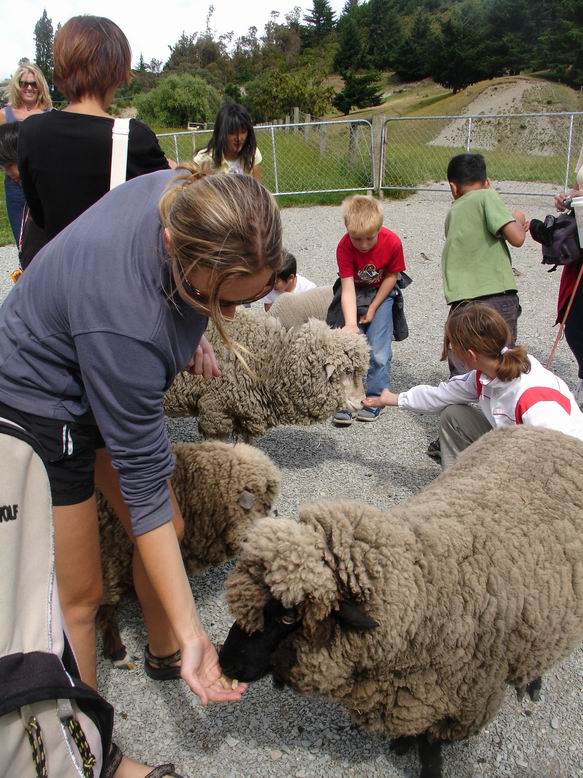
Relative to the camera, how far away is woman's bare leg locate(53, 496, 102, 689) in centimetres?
168

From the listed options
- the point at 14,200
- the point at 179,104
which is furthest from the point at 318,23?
the point at 14,200

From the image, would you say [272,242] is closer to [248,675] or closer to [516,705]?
[248,675]

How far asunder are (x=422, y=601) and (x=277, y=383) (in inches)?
81.1

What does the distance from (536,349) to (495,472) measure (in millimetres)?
3967

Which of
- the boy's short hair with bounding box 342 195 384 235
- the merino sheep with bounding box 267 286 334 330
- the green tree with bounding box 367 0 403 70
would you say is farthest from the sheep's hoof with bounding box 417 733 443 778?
the green tree with bounding box 367 0 403 70

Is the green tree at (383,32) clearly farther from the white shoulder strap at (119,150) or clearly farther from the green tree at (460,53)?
the white shoulder strap at (119,150)

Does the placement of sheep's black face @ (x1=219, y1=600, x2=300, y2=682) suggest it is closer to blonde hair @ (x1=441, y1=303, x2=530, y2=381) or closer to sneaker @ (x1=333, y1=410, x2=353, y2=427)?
blonde hair @ (x1=441, y1=303, x2=530, y2=381)

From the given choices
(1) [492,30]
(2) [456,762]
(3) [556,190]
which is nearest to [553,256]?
(2) [456,762]

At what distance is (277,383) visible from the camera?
12.1 feet

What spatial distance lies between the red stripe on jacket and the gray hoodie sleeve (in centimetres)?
171

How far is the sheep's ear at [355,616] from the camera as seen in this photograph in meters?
1.68

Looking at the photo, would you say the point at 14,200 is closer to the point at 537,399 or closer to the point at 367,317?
the point at 367,317

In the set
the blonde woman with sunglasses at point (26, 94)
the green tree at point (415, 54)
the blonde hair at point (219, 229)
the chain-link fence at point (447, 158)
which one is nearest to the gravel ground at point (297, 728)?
the blonde hair at point (219, 229)

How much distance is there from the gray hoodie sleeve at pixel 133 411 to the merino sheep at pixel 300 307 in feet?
11.0
